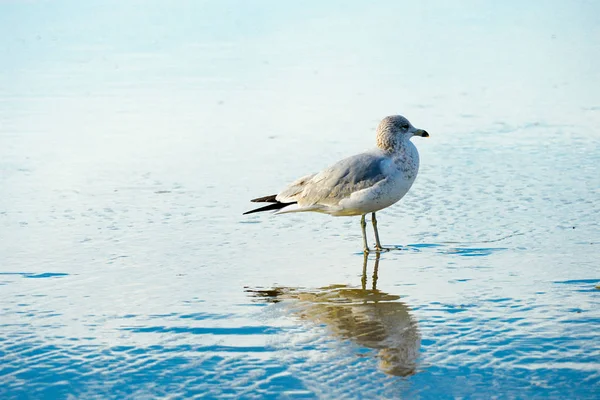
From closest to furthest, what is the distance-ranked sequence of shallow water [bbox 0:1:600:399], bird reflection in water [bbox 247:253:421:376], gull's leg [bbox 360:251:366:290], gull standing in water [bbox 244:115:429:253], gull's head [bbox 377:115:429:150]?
shallow water [bbox 0:1:600:399]
bird reflection in water [bbox 247:253:421:376]
gull's leg [bbox 360:251:366:290]
gull standing in water [bbox 244:115:429:253]
gull's head [bbox 377:115:429:150]

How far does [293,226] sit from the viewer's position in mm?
7848

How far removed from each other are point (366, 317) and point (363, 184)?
1.87 meters

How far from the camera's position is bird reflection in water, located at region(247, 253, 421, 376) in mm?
4914

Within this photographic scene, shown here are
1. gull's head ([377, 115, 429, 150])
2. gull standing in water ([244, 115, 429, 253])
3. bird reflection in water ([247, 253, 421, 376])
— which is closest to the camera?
bird reflection in water ([247, 253, 421, 376])

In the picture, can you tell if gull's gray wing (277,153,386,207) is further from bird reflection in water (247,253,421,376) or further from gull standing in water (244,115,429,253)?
bird reflection in water (247,253,421,376)

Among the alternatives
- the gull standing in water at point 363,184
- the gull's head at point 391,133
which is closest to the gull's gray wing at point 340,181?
the gull standing in water at point 363,184

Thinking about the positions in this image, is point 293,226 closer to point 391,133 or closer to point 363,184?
point 363,184

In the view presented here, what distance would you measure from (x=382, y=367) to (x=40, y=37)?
15430 millimetres

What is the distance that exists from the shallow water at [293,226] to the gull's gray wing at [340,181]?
304mm

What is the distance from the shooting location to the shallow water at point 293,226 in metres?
4.81

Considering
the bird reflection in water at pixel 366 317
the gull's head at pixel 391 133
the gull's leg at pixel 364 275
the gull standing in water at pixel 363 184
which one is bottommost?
the bird reflection in water at pixel 366 317

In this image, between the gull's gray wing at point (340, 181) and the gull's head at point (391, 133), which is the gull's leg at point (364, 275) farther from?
the gull's head at point (391, 133)

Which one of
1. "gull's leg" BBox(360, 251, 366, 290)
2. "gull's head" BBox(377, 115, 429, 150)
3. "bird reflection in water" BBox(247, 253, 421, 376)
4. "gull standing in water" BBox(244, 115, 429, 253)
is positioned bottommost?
"bird reflection in water" BBox(247, 253, 421, 376)

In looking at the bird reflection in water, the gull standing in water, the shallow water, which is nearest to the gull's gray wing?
the gull standing in water
